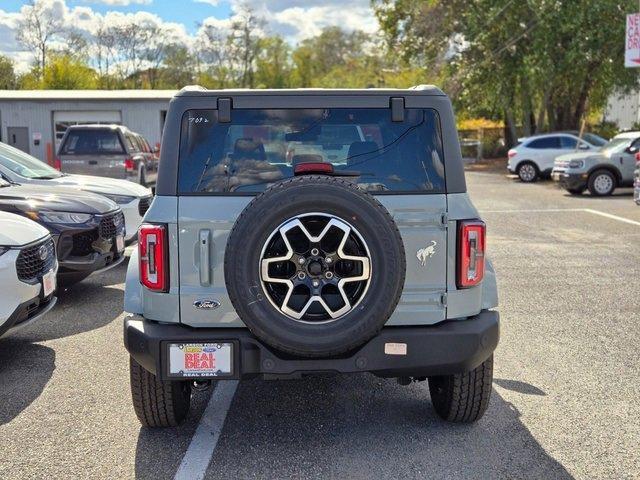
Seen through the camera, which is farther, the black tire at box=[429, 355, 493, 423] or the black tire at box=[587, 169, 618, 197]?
the black tire at box=[587, 169, 618, 197]

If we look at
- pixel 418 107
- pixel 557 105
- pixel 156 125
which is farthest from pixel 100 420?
pixel 557 105

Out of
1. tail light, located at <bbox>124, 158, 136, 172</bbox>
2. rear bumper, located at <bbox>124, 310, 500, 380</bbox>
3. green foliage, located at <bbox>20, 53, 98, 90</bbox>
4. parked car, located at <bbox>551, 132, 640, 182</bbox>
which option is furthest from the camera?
green foliage, located at <bbox>20, 53, 98, 90</bbox>

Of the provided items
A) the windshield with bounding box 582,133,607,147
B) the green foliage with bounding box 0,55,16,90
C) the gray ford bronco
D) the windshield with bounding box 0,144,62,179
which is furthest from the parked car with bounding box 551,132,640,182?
the green foliage with bounding box 0,55,16,90

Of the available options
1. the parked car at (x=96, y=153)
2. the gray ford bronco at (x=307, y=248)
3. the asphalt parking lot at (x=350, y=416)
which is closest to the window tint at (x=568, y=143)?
the parked car at (x=96, y=153)

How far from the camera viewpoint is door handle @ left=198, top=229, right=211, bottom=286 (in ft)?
13.0

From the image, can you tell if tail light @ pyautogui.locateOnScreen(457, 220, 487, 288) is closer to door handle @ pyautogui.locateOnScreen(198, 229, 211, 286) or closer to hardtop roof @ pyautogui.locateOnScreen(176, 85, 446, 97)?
hardtop roof @ pyautogui.locateOnScreen(176, 85, 446, 97)

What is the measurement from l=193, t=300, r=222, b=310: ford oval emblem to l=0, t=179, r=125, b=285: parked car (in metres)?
4.18

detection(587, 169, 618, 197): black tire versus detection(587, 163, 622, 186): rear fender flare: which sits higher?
detection(587, 163, 622, 186): rear fender flare

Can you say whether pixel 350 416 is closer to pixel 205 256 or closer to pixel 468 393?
pixel 468 393

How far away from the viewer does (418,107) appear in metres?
4.17

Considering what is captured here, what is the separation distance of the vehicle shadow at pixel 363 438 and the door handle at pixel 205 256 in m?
0.94

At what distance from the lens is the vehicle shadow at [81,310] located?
683 cm

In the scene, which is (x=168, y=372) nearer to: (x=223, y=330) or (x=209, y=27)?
(x=223, y=330)

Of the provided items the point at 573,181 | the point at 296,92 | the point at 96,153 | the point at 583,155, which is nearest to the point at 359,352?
the point at 296,92
